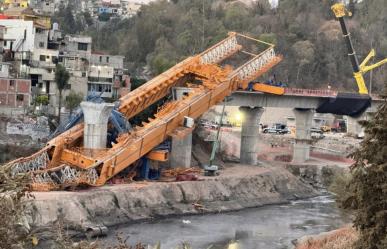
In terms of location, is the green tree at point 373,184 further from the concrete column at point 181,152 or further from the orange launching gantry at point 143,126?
the concrete column at point 181,152

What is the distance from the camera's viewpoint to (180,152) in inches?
2239

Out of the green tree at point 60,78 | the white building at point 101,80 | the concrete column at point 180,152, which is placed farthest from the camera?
the white building at point 101,80

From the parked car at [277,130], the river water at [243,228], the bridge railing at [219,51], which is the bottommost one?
the river water at [243,228]

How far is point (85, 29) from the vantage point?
138 meters

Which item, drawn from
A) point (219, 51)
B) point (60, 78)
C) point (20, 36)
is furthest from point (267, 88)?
point (20, 36)

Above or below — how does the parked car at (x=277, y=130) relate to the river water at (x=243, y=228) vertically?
above

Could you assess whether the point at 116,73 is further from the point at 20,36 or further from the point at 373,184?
the point at 373,184

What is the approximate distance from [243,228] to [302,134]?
26.5m

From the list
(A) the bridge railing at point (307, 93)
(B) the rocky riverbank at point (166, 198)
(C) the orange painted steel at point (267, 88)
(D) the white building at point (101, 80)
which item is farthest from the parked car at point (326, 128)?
(D) the white building at point (101, 80)

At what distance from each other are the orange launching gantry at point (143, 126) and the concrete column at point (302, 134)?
7048 millimetres

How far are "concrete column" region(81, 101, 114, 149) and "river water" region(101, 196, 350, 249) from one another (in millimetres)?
7985

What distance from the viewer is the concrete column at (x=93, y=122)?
48531mm

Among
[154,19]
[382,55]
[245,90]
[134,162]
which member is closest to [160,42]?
[154,19]

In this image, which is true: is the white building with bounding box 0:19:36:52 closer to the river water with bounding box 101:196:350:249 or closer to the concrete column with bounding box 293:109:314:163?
the concrete column with bounding box 293:109:314:163
